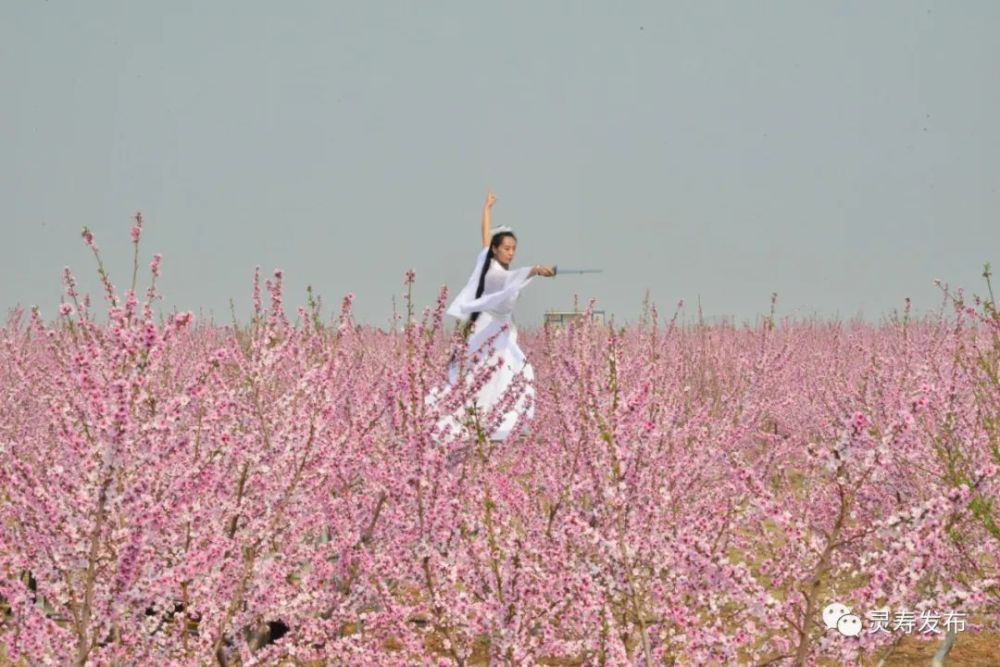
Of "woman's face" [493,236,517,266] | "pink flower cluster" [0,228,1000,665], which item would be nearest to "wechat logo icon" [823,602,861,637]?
"pink flower cluster" [0,228,1000,665]

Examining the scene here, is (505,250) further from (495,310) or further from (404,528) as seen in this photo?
(404,528)

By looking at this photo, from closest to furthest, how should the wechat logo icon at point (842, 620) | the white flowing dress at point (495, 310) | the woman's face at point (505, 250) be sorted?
1. the wechat logo icon at point (842, 620)
2. the white flowing dress at point (495, 310)
3. the woman's face at point (505, 250)

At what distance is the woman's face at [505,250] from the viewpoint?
13281 mm

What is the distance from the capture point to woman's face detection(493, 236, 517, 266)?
13.3 m

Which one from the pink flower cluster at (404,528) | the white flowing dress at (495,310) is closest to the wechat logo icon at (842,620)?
the pink flower cluster at (404,528)

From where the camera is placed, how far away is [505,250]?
43.6 feet

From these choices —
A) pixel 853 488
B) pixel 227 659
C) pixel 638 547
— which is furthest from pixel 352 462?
pixel 853 488

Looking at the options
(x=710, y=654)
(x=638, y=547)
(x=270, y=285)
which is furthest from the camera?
(x=270, y=285)

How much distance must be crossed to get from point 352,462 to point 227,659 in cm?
128

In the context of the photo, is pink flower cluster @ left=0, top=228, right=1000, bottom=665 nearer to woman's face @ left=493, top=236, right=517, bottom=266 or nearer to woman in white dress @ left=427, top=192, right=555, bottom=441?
woman in white dress @ left=427, top=192, right=555, bottom=441

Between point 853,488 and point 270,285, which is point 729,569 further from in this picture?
point 270,285

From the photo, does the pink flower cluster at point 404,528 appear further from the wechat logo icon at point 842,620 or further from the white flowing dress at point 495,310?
the white flowing dress at point 495,310

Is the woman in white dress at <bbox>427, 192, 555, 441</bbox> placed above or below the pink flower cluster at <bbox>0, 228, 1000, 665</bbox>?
above

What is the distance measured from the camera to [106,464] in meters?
2.80
